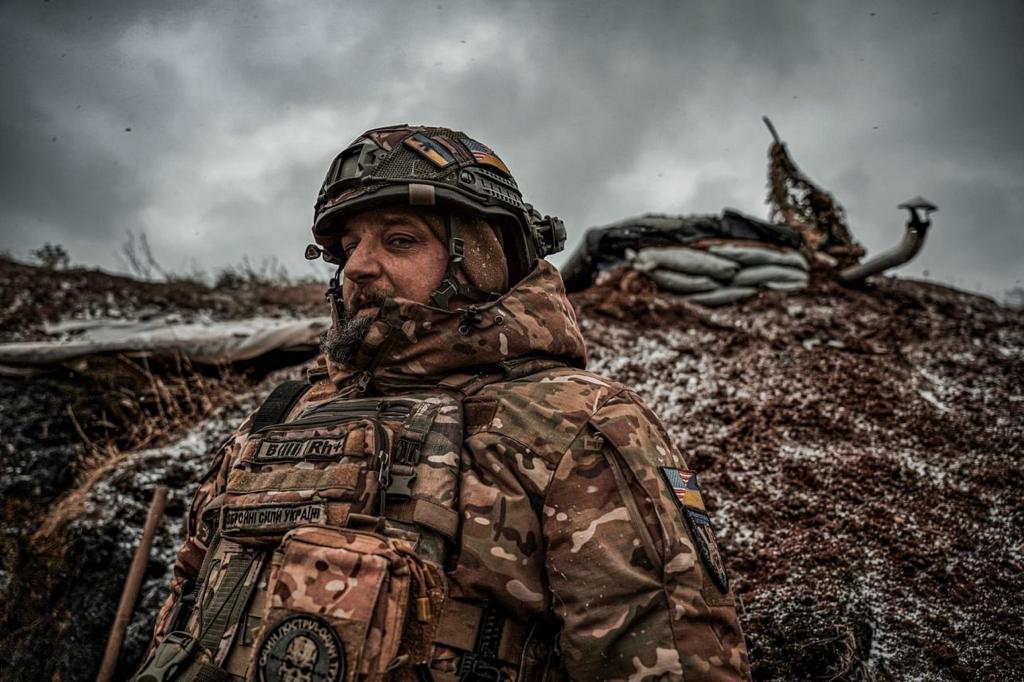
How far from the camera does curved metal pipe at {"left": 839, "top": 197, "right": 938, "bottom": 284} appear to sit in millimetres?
6219

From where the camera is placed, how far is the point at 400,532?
1.60 meters

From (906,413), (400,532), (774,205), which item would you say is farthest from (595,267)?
(400,532)

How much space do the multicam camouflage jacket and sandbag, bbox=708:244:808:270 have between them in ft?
17.8

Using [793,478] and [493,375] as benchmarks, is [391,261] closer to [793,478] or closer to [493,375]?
[493,375]

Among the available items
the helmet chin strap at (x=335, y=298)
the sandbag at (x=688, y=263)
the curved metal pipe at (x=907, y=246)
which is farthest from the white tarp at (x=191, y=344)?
the curved metal pipe at (x=907, y=246)

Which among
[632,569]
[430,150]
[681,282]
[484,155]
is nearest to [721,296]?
[681,282]

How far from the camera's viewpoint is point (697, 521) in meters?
1.68

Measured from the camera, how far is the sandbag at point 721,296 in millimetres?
6625

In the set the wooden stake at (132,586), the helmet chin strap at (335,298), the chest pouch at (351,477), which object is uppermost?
the helmet chin strap at (335,298)

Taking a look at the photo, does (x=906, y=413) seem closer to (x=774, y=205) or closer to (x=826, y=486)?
(x=826, y=486)

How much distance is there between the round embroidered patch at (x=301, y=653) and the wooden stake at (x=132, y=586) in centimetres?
293

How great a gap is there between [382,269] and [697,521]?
1271 millimetres

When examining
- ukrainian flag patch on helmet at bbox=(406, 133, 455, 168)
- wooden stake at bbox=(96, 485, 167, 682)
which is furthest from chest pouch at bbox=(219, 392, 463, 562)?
wooden stake at bbox=(96, 485, 167, 682)

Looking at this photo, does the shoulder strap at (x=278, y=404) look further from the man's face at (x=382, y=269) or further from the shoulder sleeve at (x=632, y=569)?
the shoulder sleeve at (x=632, y=569)
